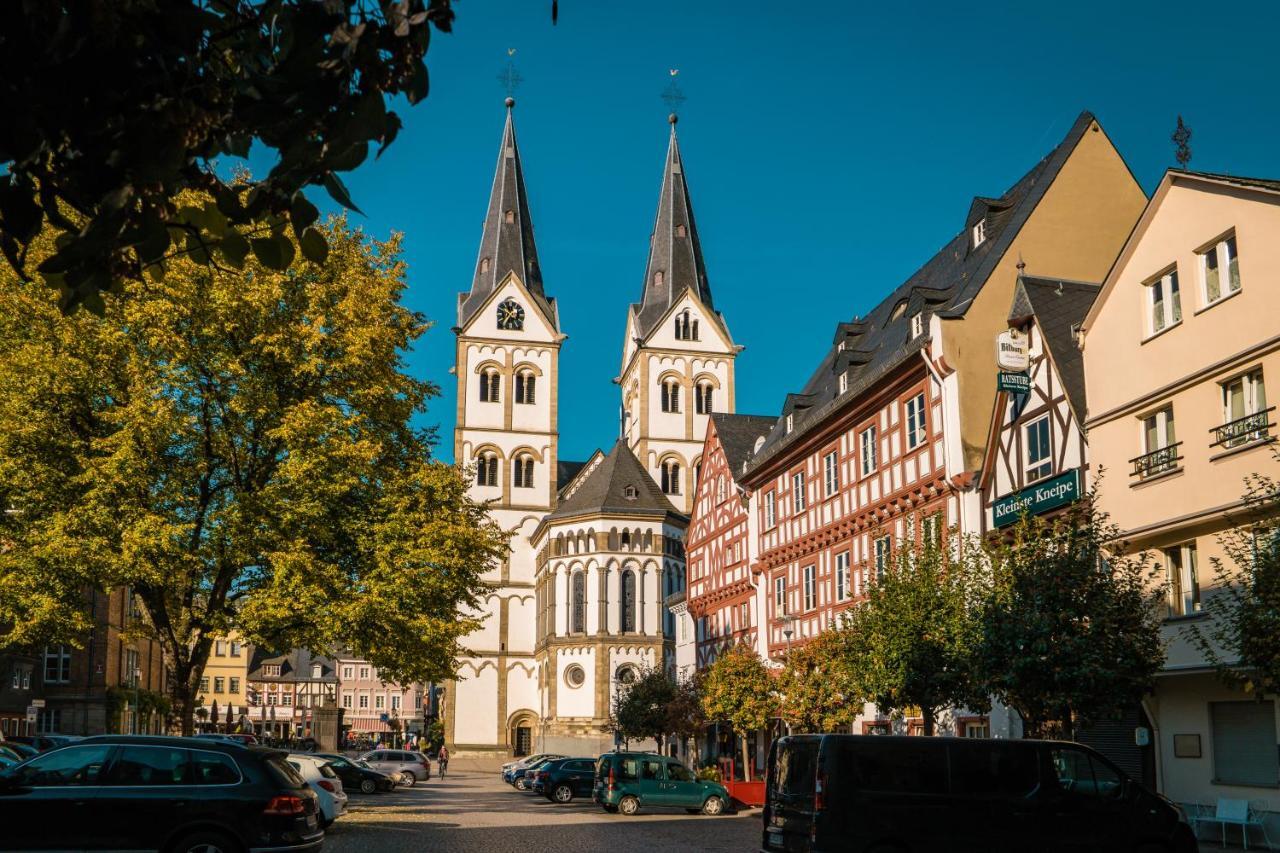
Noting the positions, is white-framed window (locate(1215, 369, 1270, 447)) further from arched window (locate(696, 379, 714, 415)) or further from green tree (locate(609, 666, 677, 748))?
arched window (locate(696, 379, 714, 415))

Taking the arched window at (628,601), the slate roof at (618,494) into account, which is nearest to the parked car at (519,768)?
the arched window at (628,601)

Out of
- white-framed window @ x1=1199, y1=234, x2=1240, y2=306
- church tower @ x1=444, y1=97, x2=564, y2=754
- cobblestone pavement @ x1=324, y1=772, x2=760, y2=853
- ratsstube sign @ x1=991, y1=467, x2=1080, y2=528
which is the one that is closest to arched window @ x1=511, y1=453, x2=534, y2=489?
church tower @ x1=444, y1=97, x2=564, y2=754

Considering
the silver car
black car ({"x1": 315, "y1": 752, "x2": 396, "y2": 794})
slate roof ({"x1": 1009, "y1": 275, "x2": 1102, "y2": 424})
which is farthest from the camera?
the silver car

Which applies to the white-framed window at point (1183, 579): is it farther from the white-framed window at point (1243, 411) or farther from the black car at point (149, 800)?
the black car at point (149, 800)

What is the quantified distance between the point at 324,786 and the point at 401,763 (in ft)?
92.7

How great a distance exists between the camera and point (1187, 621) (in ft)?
76.6

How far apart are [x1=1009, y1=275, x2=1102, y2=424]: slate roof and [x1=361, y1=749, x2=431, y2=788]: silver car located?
31370 millimetres

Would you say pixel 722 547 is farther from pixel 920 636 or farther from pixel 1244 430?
pixel 1244 430

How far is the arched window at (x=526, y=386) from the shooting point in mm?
95938

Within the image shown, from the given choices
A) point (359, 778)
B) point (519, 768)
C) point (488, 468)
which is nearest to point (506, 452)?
point (488, 468)

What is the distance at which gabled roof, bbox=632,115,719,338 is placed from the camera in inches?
3922

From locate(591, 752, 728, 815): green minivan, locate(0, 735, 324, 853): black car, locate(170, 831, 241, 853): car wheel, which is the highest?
locate(0, 735, 324, 853): black car

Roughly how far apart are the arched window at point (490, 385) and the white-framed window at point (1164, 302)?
72.3 meters

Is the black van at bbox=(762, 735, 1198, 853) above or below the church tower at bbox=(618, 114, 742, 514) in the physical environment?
below
